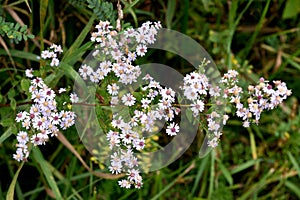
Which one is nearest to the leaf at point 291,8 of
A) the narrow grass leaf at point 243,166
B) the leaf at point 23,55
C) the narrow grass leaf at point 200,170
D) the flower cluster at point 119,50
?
the narrow grass leaf at point 243,166

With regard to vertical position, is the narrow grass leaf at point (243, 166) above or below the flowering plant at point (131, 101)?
above

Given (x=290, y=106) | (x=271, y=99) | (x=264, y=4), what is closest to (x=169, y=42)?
(x=264, y=4)

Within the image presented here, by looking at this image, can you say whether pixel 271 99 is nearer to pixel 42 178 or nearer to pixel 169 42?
pixel 169 42

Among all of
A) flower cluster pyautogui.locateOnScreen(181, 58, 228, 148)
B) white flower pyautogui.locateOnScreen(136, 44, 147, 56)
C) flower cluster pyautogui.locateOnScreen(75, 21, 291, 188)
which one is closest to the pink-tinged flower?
flower cluster pyautogui.locateOnScreen(75, 21, 291, 188)

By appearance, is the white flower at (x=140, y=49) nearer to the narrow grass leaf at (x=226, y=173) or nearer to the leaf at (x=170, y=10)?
the leaf at (x=170, y=10)

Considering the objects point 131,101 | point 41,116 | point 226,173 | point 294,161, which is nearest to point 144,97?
point 131,101

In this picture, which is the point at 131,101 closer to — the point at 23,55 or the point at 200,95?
the point at 200,95

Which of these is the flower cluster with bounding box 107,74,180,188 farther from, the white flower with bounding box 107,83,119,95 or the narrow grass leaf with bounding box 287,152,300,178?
the narrow grass leaf with bounding box 287,152,300,178
